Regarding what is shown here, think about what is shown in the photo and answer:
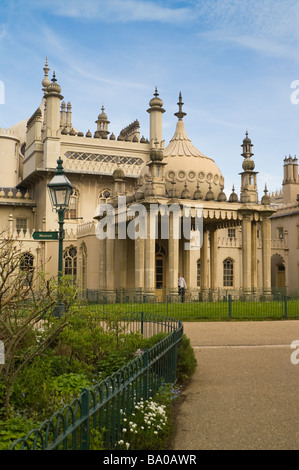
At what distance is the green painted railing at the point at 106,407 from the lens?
4270mm

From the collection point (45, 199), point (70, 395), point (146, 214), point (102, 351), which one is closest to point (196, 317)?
point (146, 214)

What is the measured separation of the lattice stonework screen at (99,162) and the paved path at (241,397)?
25458 mm

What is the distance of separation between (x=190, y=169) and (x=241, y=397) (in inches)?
769

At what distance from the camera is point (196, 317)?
1903 cm

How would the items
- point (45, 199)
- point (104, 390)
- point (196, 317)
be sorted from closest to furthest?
point (104, 390) < point (196, 317) < point (45, 199)

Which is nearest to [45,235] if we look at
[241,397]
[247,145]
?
[241,397]

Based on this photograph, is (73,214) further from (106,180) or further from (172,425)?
(172,425)

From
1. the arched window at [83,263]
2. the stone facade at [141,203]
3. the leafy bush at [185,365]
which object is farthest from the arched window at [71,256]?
the leafy bush at [185,365]

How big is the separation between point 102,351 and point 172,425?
10.6 feet

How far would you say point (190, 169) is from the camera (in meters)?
27.0

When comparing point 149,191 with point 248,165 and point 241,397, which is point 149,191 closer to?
point 248,165

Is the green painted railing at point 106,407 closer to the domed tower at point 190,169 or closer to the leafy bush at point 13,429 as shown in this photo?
the leafy bush at point 13,429

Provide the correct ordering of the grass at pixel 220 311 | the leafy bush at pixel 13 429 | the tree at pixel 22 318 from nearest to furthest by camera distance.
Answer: the leafy bush at pixel 13 429
the tree at pixel 22 318
the grass at pixel 220 311

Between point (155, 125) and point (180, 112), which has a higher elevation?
point (155, 125)
